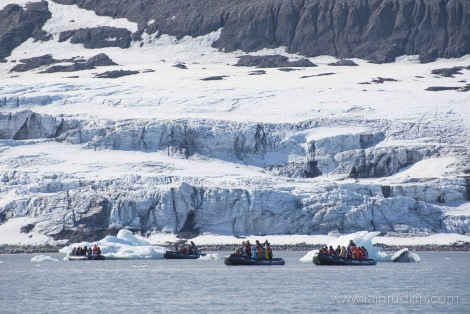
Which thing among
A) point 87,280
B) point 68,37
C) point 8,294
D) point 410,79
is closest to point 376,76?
point 410,79

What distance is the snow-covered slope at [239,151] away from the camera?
79875 mm

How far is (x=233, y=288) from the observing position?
44.5 meters

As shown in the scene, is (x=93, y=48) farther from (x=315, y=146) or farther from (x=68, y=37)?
(x=315, y=146)

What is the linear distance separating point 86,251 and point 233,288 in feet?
87.5

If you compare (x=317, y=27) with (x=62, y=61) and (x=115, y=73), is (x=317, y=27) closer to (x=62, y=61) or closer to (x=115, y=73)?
(x=115, y=73)

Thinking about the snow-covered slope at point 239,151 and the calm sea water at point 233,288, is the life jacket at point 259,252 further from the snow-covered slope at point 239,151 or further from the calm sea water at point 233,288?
the snow-covered slope at point 239,151

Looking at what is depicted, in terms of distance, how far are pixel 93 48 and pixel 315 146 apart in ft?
181

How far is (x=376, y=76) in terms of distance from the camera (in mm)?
113438

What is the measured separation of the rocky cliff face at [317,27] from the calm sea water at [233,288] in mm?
68646

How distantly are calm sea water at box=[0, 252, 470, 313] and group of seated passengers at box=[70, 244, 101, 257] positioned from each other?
5424mm

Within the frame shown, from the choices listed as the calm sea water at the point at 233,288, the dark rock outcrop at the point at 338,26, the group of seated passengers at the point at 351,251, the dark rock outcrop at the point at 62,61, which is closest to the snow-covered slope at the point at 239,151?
the dark rock outcrop at the point at 62,61

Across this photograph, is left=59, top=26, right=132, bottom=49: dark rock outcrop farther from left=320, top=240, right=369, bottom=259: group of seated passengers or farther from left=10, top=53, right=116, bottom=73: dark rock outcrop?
left=320, top=240, right=369, bottom=259: group of seated passengers

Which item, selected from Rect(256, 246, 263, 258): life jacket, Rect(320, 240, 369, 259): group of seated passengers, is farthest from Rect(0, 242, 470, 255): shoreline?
Rect(256, 246, 263, 258): life jacket

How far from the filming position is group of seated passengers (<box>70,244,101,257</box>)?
224ft
